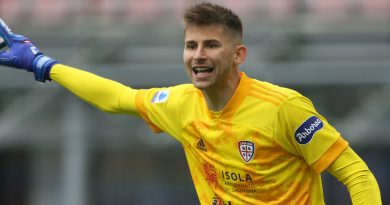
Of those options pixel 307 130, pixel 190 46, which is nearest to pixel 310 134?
pixel 307 130

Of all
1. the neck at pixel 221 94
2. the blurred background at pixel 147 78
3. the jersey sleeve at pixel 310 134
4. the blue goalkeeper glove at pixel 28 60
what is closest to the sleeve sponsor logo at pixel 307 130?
the jersey sleeve at pixel 310 134

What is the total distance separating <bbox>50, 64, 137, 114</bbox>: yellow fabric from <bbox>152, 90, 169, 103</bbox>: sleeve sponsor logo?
11cm

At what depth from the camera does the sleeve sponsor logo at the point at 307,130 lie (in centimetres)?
398

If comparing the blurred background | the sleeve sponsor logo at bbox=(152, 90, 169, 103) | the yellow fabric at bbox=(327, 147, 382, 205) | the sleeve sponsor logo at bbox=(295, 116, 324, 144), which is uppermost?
the sleeve sponsor logo at bbox=(295, 116, 324, 144)

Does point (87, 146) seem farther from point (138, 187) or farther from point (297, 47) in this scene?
point (297, 47)

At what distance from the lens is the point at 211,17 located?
13.6ft

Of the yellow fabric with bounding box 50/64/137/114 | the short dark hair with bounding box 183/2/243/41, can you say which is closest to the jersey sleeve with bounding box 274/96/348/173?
the short dark hair with bounding box 183/2/243/41

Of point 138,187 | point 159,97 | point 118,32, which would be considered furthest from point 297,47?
point 159,97

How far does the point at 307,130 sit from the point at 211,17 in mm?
671

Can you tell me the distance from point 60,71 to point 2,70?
4.27 metres

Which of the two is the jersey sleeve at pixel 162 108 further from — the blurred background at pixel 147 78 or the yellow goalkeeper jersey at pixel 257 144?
the blurred background at pixel 147 78

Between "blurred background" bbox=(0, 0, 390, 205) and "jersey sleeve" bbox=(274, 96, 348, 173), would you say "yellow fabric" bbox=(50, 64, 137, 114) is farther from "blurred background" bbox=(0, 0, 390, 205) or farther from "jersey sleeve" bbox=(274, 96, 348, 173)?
"blurred background" bbox=(0, 0, 390, 205)

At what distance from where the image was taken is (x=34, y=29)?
8852mm

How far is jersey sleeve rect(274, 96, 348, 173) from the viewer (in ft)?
13.1
